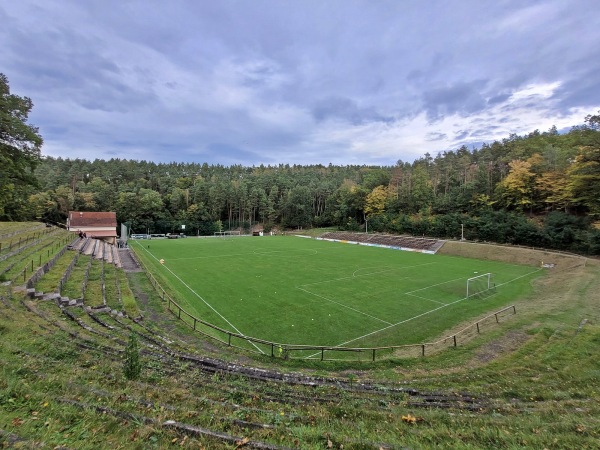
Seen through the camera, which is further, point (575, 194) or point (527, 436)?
point (575, 194)

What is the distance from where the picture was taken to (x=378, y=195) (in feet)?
270

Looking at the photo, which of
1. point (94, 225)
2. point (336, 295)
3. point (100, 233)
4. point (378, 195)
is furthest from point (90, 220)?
point (378, 195)

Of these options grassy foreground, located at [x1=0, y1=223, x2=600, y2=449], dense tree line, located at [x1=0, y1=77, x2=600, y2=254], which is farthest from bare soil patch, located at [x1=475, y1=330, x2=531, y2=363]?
dense tree line, located at [x1=0, y1=77, x2=600, y2=254]

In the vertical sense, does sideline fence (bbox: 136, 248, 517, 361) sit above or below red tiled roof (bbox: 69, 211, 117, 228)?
below

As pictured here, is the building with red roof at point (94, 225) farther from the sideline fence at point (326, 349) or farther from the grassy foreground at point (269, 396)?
the sideline fence at point (326, 349)

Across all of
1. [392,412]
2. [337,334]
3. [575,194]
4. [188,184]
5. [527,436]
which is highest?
[188,184]

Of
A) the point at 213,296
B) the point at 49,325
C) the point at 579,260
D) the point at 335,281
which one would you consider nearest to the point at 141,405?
the point at 49,325

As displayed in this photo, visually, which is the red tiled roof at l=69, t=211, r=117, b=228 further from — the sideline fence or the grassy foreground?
the sideline fence

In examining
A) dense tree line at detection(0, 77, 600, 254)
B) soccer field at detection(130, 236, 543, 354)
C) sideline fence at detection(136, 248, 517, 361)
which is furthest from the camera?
dense tree line at detection(0, 77, 600, 254)

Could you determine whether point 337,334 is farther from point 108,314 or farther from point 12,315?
point 12,315

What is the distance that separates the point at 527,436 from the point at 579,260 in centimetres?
4234

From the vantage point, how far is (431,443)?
5043mm

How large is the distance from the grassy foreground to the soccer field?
4.12 m

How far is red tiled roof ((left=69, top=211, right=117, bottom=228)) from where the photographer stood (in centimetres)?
5914
